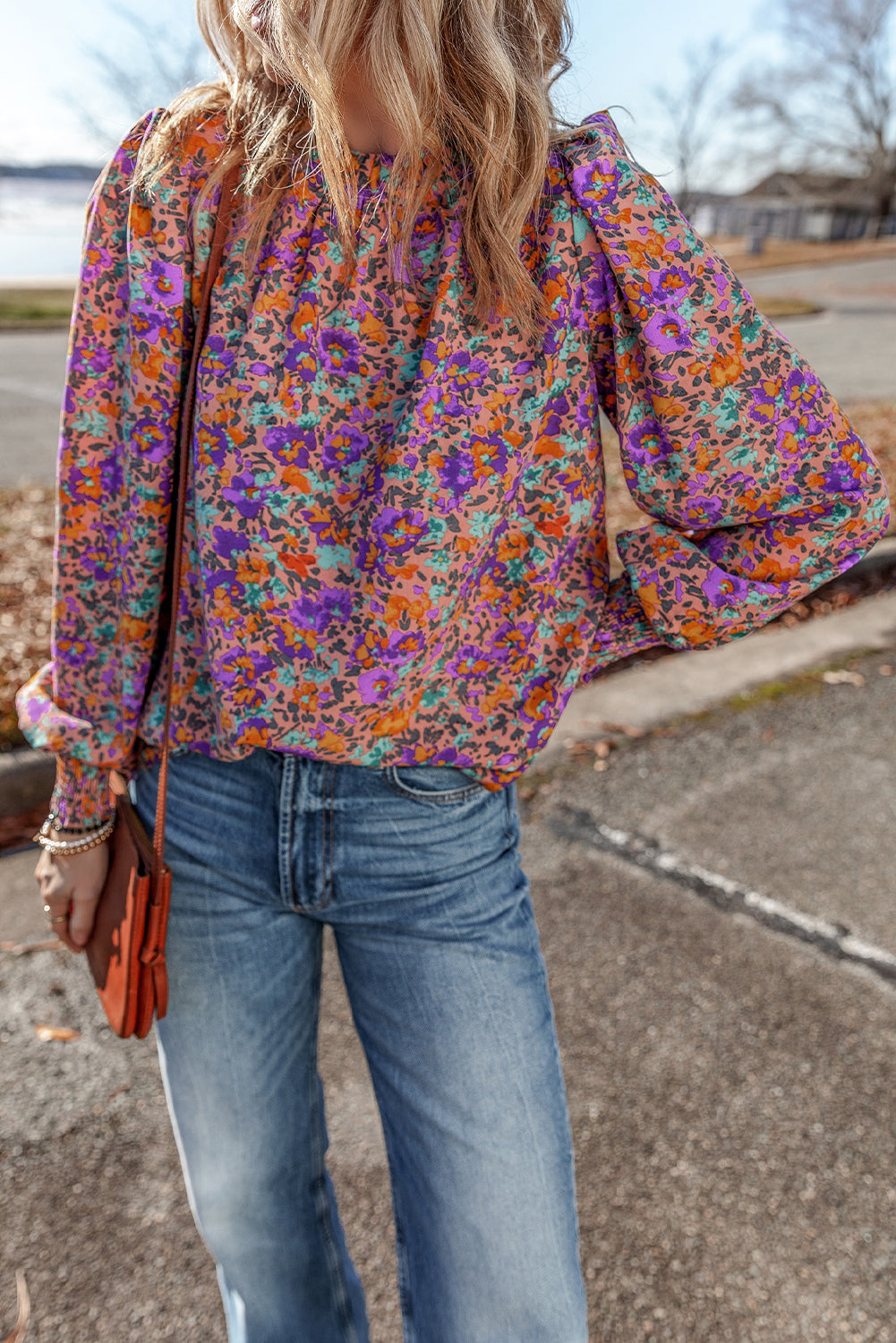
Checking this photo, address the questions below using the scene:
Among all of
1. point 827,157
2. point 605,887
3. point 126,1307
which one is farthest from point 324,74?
point 827,157

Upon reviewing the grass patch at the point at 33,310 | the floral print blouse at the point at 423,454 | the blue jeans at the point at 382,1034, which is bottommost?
the grass patch at the point at 33,310

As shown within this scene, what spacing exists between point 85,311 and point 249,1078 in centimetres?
99

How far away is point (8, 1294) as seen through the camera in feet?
6.23

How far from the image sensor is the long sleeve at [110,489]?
1.25 meters

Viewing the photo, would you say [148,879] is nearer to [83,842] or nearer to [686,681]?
[83,842]

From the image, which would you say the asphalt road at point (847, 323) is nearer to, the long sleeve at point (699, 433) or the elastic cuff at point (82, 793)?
the long sleeve at point (699, 433)

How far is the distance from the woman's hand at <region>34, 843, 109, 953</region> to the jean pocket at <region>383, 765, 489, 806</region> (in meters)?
0.44

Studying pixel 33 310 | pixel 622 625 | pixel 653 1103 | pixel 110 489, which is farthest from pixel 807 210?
pixel 110 489

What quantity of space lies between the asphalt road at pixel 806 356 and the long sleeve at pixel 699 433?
6.59m

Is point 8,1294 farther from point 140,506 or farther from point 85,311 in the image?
point 85,311

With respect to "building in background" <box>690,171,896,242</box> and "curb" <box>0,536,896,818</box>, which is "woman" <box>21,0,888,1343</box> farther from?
"building in background" <box>690,171,896,242</box>

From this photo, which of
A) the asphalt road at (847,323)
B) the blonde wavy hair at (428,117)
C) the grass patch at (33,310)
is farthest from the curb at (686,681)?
the grass patch at (33,310)

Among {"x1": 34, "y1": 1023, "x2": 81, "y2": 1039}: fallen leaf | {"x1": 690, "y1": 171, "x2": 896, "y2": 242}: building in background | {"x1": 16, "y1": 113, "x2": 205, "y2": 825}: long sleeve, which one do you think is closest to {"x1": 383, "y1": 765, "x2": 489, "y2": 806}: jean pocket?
{"x1": 16, "y1": 113, "x2": 205, "y2": 825}: long sleeve

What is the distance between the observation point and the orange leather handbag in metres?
1.26
